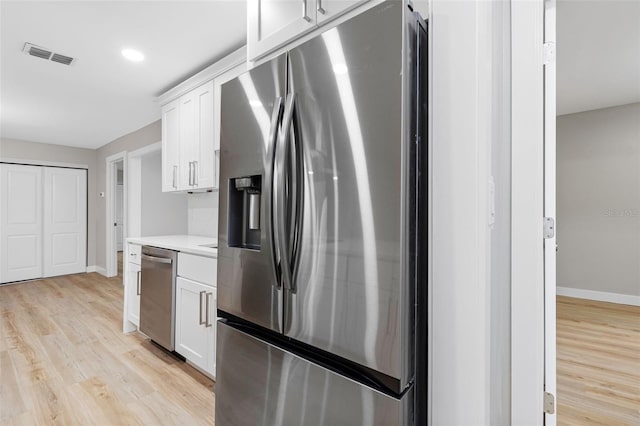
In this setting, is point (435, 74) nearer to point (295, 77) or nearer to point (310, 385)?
point (295, 77)

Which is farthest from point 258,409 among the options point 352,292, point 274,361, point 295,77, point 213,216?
point 213,216

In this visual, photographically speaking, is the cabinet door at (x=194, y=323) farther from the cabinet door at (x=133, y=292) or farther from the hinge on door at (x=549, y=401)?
the hinge on door at (x=549, y=401)

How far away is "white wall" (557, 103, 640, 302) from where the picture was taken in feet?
12.8

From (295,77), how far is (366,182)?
451mm

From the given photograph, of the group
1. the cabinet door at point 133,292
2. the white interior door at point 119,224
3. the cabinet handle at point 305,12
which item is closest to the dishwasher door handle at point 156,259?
the cabinet door at point 133,292

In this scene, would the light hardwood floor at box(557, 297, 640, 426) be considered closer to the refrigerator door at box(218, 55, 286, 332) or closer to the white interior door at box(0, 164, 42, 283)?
the refrigerator door at box(218, 55, 286, 332)

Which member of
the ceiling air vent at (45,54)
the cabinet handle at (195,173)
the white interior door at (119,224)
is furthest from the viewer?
the white interior door at (119,224)

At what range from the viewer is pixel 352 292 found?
90 cm

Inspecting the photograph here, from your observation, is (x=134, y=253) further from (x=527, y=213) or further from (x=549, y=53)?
(x=549, y=53)

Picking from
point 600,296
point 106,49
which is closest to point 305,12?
point 106,49

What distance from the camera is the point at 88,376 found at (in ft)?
7.42

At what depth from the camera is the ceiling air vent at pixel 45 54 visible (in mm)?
2400

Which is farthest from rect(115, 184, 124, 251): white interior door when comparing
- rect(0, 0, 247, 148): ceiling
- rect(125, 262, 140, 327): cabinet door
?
rect(125, 262, 140, 327): cabinet door

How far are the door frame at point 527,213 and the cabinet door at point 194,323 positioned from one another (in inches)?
65.3
